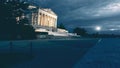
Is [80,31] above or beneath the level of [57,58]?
above

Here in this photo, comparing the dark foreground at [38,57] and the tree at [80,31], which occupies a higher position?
the tree at [80,31]

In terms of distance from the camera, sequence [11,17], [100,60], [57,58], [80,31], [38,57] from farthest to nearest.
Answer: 1. [80,31]
2. [11,17]
3. [38,57]
4. [57,58]
5. [100,60]

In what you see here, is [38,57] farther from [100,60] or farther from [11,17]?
[100,60]

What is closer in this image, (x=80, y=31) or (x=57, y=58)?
(x=57, y=58)

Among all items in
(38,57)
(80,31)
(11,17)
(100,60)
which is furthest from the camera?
(80,31)

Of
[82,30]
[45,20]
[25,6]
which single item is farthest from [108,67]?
[82,30]

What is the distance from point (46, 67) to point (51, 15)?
405 feet

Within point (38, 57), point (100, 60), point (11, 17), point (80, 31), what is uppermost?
point (11, 17)

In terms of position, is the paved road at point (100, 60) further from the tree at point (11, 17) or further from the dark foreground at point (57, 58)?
the tree at point (11, 17)

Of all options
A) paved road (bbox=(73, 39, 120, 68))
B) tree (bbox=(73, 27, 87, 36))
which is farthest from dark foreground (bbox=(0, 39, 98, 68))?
tree (bbox=(73, 27, 87, 36))

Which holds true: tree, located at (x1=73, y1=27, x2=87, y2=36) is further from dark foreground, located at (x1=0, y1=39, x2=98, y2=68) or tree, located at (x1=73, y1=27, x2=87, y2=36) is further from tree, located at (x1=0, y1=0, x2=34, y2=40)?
tree, located at (x1=0, y1=0, x2=34, y2=40)

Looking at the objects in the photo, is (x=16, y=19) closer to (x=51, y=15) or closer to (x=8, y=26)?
(x=8, y=26)

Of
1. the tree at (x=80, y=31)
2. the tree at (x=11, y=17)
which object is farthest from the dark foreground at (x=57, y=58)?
the tree at (x=80, y=31)

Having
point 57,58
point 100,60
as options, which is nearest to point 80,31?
point 57,58
